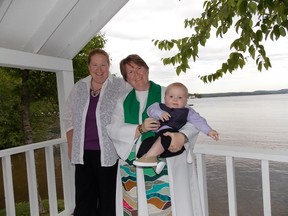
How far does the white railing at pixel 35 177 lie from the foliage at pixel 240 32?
56.0 inches

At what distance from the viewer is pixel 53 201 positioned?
2.92 metres

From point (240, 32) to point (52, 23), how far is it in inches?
64.9

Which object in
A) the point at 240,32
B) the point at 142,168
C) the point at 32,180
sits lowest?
the point at 32,180

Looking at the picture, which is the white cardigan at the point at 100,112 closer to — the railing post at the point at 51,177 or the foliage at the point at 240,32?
the railing post at the point at 51,177

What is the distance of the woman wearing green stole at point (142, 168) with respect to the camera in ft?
5.80

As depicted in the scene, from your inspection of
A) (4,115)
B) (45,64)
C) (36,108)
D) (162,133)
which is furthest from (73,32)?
(4,115)

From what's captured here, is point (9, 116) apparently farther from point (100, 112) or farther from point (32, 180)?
point (100, 112)

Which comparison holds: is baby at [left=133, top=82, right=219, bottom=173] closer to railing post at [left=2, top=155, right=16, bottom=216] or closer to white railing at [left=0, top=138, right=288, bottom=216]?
white railing at [left=0, top=138, right=288, bottom=216]

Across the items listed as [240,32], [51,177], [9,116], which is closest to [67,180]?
[51,177]

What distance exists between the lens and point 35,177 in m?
2.72

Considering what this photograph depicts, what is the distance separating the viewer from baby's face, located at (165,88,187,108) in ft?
5.62

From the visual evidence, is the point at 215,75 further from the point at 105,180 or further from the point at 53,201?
the point at 53,201

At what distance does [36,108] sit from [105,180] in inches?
261

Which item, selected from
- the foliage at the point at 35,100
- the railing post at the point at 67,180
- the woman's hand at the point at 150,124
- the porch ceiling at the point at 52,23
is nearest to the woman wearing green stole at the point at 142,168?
the woman's hand at the point at 150,124
